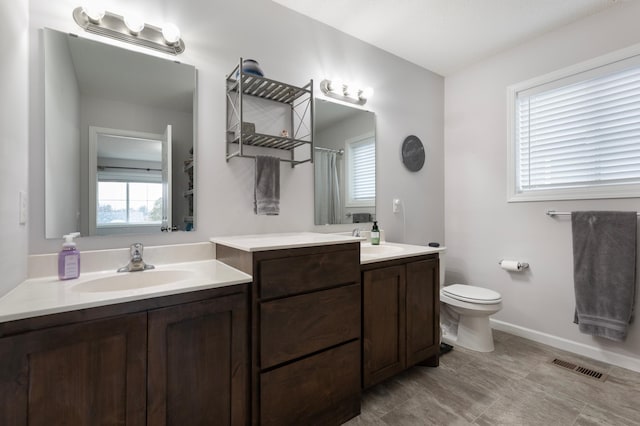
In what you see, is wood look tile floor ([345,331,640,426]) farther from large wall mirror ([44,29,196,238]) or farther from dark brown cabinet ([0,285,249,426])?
large wall mirror ([44,29,196,238])

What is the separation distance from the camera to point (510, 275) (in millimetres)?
2600

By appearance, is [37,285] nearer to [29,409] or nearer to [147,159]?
[29,409]

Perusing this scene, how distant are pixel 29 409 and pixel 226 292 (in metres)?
0.64

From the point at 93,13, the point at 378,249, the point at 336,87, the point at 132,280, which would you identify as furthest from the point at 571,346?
the point at 93,13

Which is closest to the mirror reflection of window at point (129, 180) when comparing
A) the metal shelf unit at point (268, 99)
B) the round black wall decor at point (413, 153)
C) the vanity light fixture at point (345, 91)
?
the metal shelf unit at point (268, 99)

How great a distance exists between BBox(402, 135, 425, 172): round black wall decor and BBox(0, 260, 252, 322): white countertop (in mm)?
1973

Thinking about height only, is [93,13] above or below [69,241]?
above

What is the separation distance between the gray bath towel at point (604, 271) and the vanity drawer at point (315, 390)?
183 centimetres

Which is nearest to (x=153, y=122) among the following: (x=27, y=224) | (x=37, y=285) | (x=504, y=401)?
(x=27, y=224)

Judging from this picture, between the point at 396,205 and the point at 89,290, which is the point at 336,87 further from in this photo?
the point at 89,290

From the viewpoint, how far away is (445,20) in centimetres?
217

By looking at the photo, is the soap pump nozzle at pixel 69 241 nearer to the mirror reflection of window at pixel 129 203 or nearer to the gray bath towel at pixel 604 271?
the mirror reflection of window at pixel 129 203

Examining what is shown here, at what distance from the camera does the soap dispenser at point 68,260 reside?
1.26m

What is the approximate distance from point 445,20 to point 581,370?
271 cm
